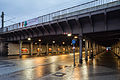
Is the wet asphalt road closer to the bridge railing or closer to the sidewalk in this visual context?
the sidewalk

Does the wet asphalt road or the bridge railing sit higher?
the bridge railing

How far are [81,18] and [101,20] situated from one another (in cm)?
320

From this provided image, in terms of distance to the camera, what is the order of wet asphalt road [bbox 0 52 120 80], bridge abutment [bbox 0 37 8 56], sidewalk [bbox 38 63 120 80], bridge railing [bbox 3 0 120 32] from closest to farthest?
1. sidewalk [bbox 38 63 120 80]
2. wet asphalt road [bbox 0 52 120 80]
3. bridge railing [bbox 3 0 120 32]
4. bridge abutment [bbox 0 37 8 56]

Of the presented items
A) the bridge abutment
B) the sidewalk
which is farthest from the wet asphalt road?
the bridge abutment

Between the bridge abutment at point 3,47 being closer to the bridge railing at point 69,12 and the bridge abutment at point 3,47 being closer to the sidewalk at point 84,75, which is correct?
the bridge railing at point 69,12

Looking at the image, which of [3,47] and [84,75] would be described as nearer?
[84,75]

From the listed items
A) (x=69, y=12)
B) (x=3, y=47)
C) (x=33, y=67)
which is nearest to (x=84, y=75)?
(x=33, y=67)

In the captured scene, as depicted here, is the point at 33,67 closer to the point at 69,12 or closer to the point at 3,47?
the point at 69,12

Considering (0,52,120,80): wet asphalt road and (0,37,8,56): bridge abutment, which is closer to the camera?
(0,52,120,80): wet asphalt road

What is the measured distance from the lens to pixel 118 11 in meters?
15.1

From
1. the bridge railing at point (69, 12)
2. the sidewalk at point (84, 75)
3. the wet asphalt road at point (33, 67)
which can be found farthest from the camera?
the bridge railing at point (69, 12)

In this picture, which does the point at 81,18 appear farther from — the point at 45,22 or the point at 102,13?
the point at 45,22

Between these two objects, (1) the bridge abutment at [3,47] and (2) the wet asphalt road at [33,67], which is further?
(1) the bridge abutment at [3,47]

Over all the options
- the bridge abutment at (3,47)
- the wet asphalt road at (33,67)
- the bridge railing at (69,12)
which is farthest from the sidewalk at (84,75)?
the bridge abutment at (3,47)
